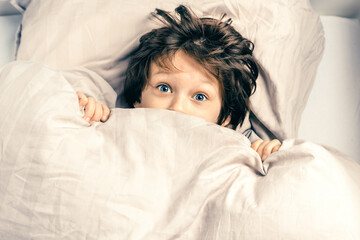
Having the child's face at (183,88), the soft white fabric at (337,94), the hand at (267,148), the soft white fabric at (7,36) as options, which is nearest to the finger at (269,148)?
the hand at (267,148)

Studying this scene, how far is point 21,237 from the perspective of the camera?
626 millimetres

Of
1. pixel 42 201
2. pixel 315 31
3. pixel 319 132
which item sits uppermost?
pixel 315 31

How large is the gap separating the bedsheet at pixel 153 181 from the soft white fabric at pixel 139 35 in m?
0.25

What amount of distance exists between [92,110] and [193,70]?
0.22 m

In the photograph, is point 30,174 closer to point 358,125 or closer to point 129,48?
point 129,48

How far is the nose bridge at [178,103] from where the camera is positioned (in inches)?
32.5

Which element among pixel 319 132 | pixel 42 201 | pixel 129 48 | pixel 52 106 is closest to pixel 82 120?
pixel 52 106

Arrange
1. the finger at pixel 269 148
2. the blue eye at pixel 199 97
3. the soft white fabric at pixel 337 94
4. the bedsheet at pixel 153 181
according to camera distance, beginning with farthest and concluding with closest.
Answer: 1. the soft white fabric at pixel 337 94
2. the blue eye at pixel 199 97
3. the finger at pixel 269 148
4. the bedsheet at pixel 153 181

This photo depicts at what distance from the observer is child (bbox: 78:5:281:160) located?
33.4 inches

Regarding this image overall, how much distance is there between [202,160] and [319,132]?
1.62 ft

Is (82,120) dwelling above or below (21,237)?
above

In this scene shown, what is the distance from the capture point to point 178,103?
831 mm

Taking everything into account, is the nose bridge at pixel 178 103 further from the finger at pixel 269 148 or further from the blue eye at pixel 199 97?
the finger at pixel 269 148

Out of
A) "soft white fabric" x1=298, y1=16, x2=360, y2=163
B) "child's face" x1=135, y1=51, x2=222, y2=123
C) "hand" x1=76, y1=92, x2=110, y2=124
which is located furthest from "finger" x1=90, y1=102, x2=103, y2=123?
"soft white fabric" x1=298, y1=16, x2=360, y2=163
